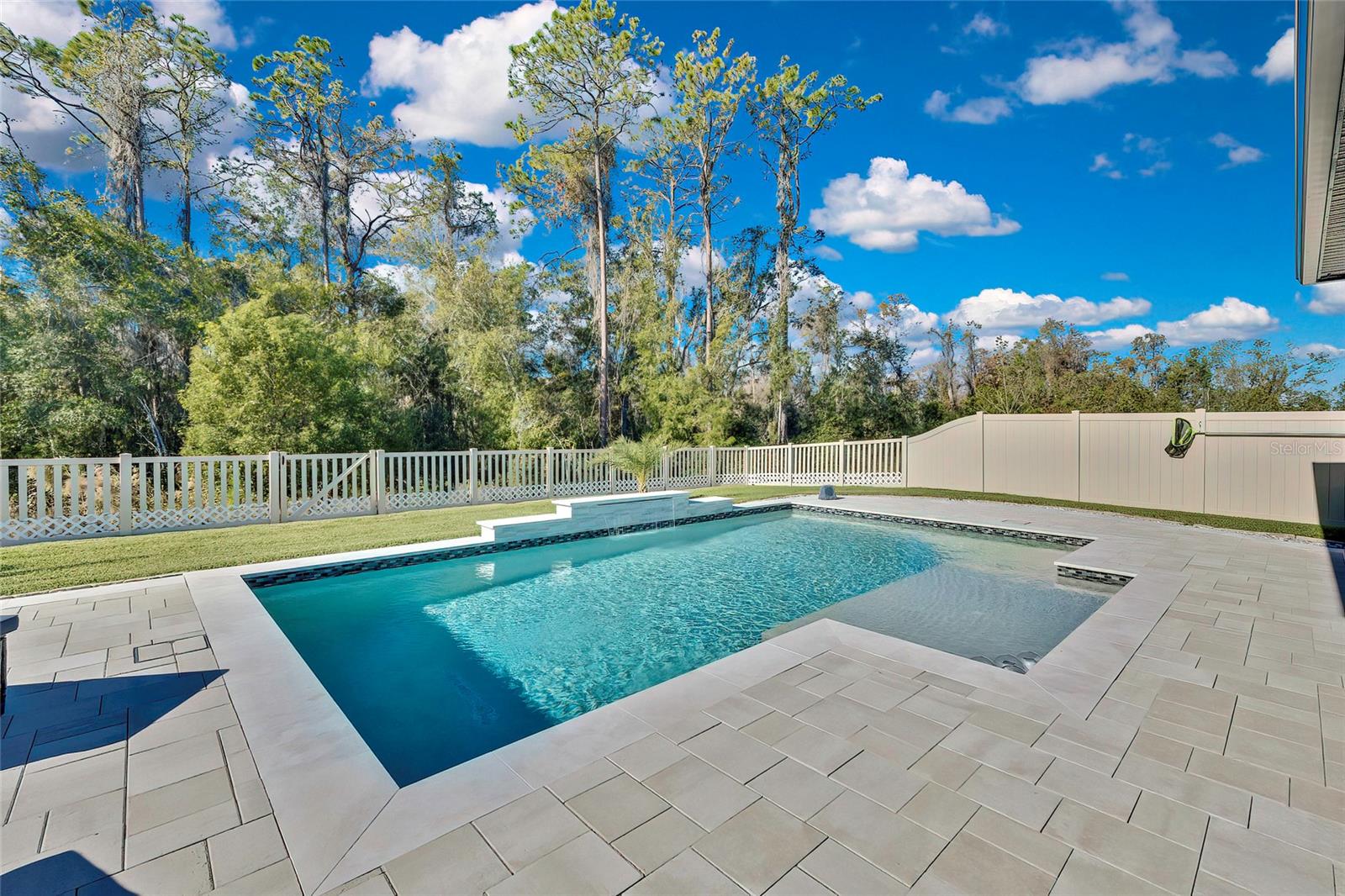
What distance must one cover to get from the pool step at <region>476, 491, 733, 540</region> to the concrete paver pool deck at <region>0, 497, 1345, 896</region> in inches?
147

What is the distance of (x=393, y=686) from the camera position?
3305 mm

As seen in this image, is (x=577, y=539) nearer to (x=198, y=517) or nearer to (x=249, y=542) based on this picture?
(x=249, y=542)

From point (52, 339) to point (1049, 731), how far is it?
47.1 feet

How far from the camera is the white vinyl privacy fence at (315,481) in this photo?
6547mm

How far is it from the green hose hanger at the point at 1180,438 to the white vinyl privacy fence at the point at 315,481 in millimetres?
4655

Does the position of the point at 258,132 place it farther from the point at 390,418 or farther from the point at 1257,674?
the point at 1257,674

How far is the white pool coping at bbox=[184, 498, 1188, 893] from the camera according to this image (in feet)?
5.52

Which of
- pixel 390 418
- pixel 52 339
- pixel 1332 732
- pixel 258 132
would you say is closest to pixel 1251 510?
pixel 1332 732

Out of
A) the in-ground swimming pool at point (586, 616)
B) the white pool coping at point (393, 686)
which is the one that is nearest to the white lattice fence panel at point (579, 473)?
the in-ground swimming pool at point (586, 616)

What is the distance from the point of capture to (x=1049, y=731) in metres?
2.25

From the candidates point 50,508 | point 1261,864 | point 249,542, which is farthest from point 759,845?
point 50,508

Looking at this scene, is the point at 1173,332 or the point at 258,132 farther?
the point at 1173,332

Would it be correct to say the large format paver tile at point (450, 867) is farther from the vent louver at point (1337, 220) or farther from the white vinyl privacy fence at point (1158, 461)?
the white vinyl privacy fence at point (1158, 461)

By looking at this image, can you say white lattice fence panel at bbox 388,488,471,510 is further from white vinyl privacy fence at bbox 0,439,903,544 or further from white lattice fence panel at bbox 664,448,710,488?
white lattice fence panel at bbox 664,448,710,488
